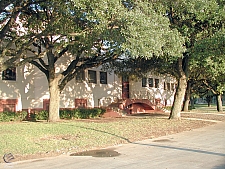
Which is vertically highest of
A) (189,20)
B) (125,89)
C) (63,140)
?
(189,20)

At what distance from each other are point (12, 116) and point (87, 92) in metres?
9.18

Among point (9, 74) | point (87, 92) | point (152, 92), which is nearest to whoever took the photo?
point (9, 74)

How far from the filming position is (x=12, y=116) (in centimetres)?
2120

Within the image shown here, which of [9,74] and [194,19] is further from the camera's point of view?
[9,74]

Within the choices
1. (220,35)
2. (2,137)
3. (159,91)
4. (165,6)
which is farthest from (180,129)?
(159,91)

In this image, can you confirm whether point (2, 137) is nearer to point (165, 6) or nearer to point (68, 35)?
point (68, 35)

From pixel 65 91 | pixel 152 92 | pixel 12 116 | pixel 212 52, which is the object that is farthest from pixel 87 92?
pixel 212 52

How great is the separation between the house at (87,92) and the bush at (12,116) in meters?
1.34

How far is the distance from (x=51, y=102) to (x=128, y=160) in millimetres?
11862

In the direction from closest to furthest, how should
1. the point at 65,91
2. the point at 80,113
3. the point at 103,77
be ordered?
the point at 80,113 < the point at 65,91 < the point at 103,77

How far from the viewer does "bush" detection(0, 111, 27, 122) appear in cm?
2071

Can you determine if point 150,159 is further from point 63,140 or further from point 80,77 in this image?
point 80,77

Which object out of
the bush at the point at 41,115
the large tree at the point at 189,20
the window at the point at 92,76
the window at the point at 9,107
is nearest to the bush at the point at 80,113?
the bush at the point at 41,115

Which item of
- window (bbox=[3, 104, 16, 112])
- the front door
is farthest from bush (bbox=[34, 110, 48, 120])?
the front door
